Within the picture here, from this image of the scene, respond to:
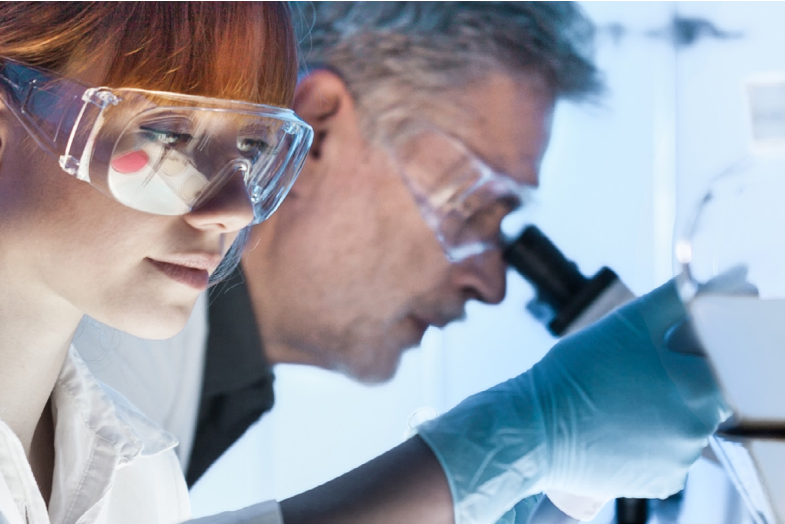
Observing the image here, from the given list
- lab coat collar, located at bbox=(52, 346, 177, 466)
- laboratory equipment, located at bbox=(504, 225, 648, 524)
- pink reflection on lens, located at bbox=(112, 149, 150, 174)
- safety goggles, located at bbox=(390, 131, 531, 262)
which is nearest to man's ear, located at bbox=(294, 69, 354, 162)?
safety goggles, located at bbox=(390, 131, 531, 262)

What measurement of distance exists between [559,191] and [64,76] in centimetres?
93

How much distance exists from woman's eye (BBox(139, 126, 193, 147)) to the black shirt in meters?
0.80

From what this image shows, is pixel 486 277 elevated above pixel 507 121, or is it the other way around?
pixel 507 121

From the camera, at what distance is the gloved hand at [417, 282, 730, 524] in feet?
2.74

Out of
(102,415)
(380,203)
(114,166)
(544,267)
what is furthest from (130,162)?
(544,267)

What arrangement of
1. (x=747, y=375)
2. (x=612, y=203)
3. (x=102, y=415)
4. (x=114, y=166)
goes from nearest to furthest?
1. (x=747, y=375)
2. (x=114, y=166)
3. (x=102, y=415)
4. (x=612, y=203)

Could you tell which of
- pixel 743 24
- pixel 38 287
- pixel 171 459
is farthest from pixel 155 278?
pixel 743 24

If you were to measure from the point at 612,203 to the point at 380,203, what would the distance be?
1.50 feet

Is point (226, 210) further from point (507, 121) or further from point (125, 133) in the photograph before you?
point (507, 121)

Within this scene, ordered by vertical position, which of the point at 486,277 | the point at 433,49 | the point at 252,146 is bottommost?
the point at 486,277

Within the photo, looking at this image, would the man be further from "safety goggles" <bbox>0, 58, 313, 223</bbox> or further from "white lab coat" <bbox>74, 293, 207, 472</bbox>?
"safety goggles" <bbox>0, 58, 313, 223</bbox>

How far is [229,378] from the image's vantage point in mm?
1562

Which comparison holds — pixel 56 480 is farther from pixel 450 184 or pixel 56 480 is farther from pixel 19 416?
pixel 450 184

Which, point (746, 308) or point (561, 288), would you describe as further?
point (561, 288)
